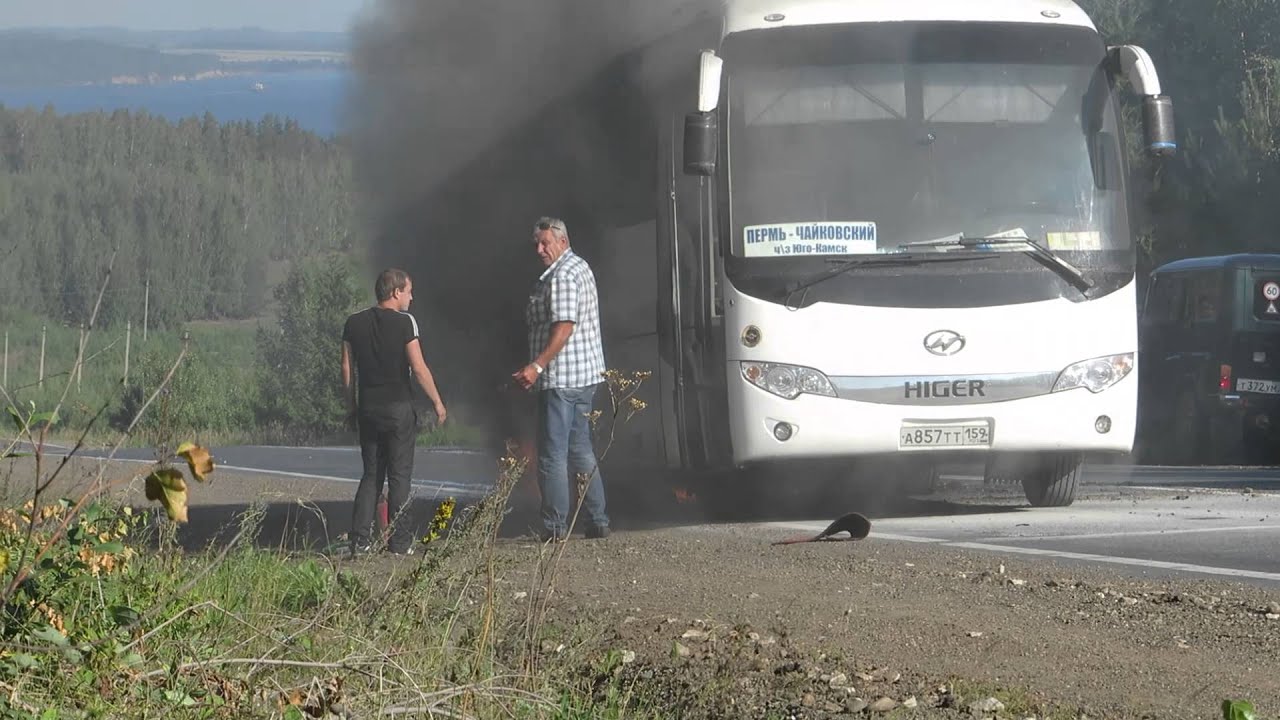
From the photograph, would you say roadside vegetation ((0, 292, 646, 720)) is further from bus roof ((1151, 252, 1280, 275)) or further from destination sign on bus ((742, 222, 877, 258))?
bus roof ((1151, 252, 1280, 275))

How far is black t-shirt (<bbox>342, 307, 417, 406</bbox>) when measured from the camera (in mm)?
10477

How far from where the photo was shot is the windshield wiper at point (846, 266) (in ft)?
36.3

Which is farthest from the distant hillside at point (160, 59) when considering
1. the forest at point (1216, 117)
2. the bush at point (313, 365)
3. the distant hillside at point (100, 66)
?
the bush at point (313, 365)

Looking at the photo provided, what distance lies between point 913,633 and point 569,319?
4.29m

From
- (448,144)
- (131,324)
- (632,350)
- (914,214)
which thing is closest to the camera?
(131,324)

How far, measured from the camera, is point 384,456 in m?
10.5

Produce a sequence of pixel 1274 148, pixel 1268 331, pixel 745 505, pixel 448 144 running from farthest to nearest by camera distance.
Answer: pixel 1274 148, pixel 1268 331, pixel 448 144, pixel 745 505

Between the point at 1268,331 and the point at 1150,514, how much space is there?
35.3 ft

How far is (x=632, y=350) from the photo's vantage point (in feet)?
40.5

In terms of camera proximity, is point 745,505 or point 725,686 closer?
point 725,686

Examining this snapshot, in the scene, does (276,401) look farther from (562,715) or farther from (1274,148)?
(562,715)

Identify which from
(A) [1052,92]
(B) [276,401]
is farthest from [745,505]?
(B) [276,401]

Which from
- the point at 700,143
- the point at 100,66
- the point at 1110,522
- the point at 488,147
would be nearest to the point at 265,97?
the point at 488,147

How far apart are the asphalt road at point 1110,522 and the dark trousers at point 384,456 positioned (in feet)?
1.65
